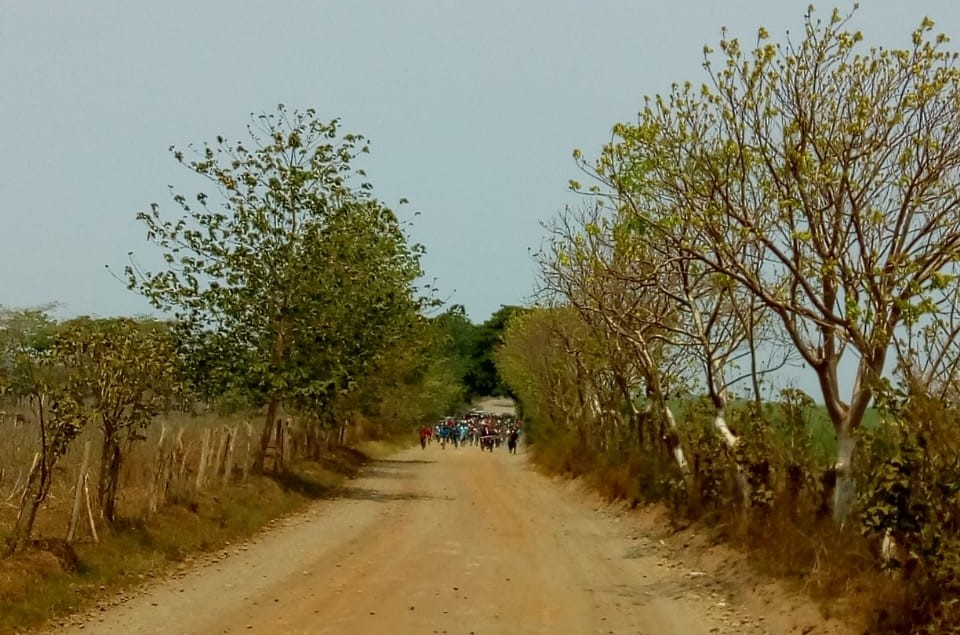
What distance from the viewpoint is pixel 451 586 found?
1176 centimetres

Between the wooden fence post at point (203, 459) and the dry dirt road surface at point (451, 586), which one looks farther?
the wooden fence post at point (203, 459)

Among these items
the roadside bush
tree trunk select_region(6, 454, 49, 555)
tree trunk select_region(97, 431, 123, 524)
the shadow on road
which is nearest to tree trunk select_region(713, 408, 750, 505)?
the roadside bush

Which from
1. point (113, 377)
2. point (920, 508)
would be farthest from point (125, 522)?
point (920, 508)

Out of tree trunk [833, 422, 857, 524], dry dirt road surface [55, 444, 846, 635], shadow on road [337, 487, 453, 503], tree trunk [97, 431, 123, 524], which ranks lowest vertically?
dry dirt road surface [55, 444, 846, 635]

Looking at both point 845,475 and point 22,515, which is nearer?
point 22,515

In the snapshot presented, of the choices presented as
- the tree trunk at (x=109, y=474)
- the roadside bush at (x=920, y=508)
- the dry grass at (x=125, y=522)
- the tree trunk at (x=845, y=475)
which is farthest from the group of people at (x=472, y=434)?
the roadside bush at (x=920, y=508)

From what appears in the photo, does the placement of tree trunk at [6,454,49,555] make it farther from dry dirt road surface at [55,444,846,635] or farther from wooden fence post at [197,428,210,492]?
wooden fence post at [197,428,210,492]

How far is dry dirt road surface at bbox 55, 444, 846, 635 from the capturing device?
387 inches

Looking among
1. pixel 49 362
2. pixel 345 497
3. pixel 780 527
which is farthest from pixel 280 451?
pixel 780 527

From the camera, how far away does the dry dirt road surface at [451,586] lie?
387 inches

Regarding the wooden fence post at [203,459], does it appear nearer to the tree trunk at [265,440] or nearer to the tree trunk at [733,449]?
the tree trunk at [265,440]

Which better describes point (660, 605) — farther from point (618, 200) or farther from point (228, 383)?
point (228, 383)

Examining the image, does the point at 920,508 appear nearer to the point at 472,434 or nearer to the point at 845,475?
the point at 845,475

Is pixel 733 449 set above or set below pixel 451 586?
above
